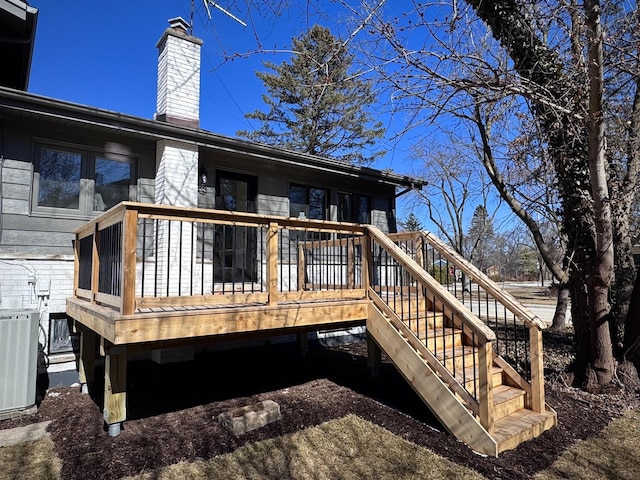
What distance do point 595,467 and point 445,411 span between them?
4.02 feet

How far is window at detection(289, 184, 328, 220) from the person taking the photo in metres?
8.34

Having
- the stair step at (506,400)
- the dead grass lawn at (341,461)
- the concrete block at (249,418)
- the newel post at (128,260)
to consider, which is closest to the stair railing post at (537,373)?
the stair step at (506,400)

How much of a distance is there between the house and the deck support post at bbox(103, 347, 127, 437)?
0.01m

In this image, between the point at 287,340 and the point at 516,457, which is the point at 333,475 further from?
the point at 287,340

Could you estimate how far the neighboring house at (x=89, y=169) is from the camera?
17.4ft

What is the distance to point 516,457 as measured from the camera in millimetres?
3479

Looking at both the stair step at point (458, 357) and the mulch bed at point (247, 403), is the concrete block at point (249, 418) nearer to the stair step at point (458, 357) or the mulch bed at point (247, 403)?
the mulch bed at point (247, 403)

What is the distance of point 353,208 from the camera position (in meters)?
9.20

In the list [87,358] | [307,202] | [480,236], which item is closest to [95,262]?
[87,358]

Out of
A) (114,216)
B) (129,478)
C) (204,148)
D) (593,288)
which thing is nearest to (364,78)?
(204,148)

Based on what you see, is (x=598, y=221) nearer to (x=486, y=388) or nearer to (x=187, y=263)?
(x=486, y=388)

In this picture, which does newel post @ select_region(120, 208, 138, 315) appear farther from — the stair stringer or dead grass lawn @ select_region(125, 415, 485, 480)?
the stair stringer

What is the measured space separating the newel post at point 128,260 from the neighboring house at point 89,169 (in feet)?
9.33

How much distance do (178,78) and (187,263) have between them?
131 inches
